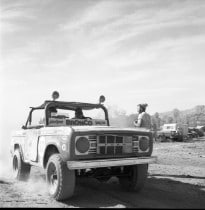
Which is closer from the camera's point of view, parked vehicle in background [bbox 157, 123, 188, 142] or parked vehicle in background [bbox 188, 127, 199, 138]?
parked vehicle in background [bbox 157, 123, 188, 142]

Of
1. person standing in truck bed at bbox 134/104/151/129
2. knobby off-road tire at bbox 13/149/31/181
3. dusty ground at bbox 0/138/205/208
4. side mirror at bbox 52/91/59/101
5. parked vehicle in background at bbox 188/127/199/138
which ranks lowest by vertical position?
dusty ground at bbox 0/138/205/208

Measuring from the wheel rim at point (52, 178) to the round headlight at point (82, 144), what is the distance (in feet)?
2.45

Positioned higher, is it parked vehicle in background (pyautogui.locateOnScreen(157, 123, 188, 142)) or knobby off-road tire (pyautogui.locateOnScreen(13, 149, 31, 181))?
parked vehicle in background (pyautogui.locateOnScreen(157, 123, 188, 142))

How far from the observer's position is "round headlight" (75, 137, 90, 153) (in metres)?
5.88

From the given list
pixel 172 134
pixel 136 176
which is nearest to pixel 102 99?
pixel 136 176

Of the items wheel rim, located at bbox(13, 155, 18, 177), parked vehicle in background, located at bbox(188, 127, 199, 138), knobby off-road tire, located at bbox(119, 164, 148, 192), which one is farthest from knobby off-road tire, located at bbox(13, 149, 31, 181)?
parked vehicle in background, located at bbox(188, 127, 199, 138)

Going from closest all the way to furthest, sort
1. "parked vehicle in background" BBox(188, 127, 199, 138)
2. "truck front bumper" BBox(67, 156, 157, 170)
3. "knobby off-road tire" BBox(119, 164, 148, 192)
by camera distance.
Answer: "truck front bumper" BBox(67, 156, 157, 170), "knobby off-road tire" BBox(119, 164, 148, 192), "parked vehicle in background" BBox(188, 127, 199, 138)

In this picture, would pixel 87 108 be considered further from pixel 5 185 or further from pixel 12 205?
pixel 12 205

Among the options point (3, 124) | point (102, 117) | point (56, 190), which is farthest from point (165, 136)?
point (56, 190)

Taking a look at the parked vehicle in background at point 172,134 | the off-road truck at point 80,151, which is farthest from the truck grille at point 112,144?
the parked vehicle in background at point 172,134

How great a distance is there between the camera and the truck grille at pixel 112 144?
6.08 m

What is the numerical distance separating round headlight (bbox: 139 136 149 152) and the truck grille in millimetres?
98

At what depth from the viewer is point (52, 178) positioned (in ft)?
21.0

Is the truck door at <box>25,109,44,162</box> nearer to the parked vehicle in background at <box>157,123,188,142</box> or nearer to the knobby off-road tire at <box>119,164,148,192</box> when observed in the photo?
the knobby off-road tire at <box>119,164,148,192</box>
